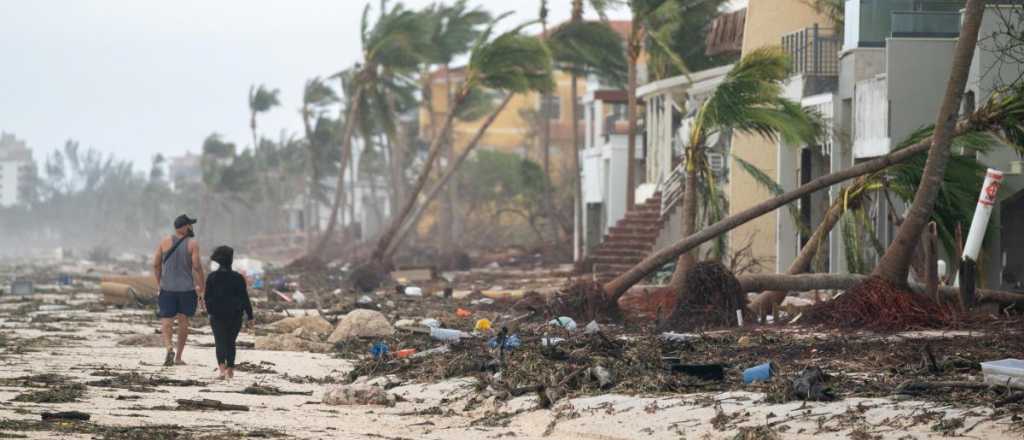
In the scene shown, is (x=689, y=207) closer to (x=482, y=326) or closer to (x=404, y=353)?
(x=482, y=326)

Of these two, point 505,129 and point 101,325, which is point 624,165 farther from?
point 505,129

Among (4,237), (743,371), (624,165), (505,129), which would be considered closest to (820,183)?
(743,371)

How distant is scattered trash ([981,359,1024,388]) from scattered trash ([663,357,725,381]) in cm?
227

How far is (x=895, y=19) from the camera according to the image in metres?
23.9

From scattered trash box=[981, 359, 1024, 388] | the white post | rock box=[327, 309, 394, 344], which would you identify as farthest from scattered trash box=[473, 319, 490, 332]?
scattered trash box=[981, 359, 1024, 388]

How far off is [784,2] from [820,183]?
12.5 metres

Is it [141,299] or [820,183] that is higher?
[820,183]

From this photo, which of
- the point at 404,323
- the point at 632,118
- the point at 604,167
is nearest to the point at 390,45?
the point at 604,167

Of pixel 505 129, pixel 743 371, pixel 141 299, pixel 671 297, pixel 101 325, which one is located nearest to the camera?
pixel 743 371

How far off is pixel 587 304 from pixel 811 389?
9.71 meters

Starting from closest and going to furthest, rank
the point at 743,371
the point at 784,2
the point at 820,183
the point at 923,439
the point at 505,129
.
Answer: the point at 923,439, the point at 743,371, the point at 820,183, the point at 784,2, the point at 505,129

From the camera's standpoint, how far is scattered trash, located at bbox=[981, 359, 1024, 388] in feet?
36.4

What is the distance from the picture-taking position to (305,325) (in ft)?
71.5

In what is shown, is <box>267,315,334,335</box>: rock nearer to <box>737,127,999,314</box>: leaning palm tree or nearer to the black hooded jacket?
<box>737,127,999,314</box>: leaning palm tree
